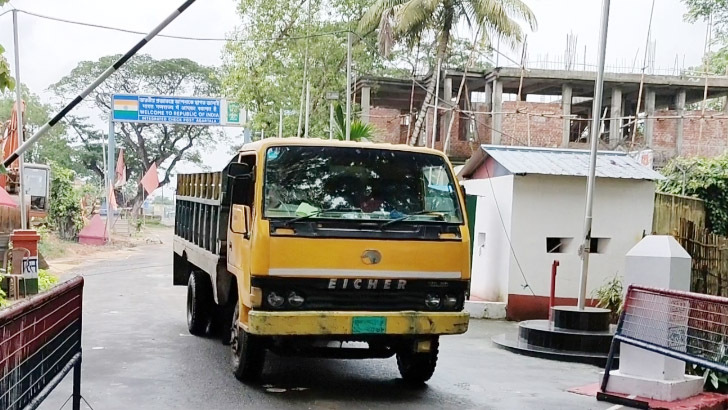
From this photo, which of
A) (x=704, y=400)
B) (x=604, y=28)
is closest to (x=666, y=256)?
(x=704, y=400)

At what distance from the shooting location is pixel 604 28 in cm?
990

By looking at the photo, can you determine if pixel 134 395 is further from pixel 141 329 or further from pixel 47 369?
pixel 141 329

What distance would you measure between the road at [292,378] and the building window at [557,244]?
1978mm

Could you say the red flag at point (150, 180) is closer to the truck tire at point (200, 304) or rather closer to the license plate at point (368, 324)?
the truck tire at point (200, 304)

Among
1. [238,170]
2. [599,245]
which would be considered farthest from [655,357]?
[599,245]

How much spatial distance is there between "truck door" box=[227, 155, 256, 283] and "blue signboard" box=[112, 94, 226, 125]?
79.5ft

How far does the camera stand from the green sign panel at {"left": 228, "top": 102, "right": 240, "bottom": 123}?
29438 mm

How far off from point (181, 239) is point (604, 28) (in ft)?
22.7

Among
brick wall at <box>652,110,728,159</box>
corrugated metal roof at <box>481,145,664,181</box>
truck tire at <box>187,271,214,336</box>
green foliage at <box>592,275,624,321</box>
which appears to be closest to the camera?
truck tire at <box>187,271,214,336</box>

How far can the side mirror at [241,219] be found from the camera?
6.96 meters

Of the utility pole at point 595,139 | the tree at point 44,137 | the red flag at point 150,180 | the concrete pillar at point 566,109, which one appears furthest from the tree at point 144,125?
the utility pole at point 595,139

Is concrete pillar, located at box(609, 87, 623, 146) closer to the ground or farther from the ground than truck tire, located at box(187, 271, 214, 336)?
farther from the ground

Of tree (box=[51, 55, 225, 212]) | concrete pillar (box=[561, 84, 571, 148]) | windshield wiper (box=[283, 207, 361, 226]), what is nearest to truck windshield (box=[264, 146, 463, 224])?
windshield wiper (box=[283, 207, 361, 226])

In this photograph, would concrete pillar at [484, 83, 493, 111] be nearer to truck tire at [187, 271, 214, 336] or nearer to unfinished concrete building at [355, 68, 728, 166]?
unfinished concrete building at [355, 68, 728, 166]
